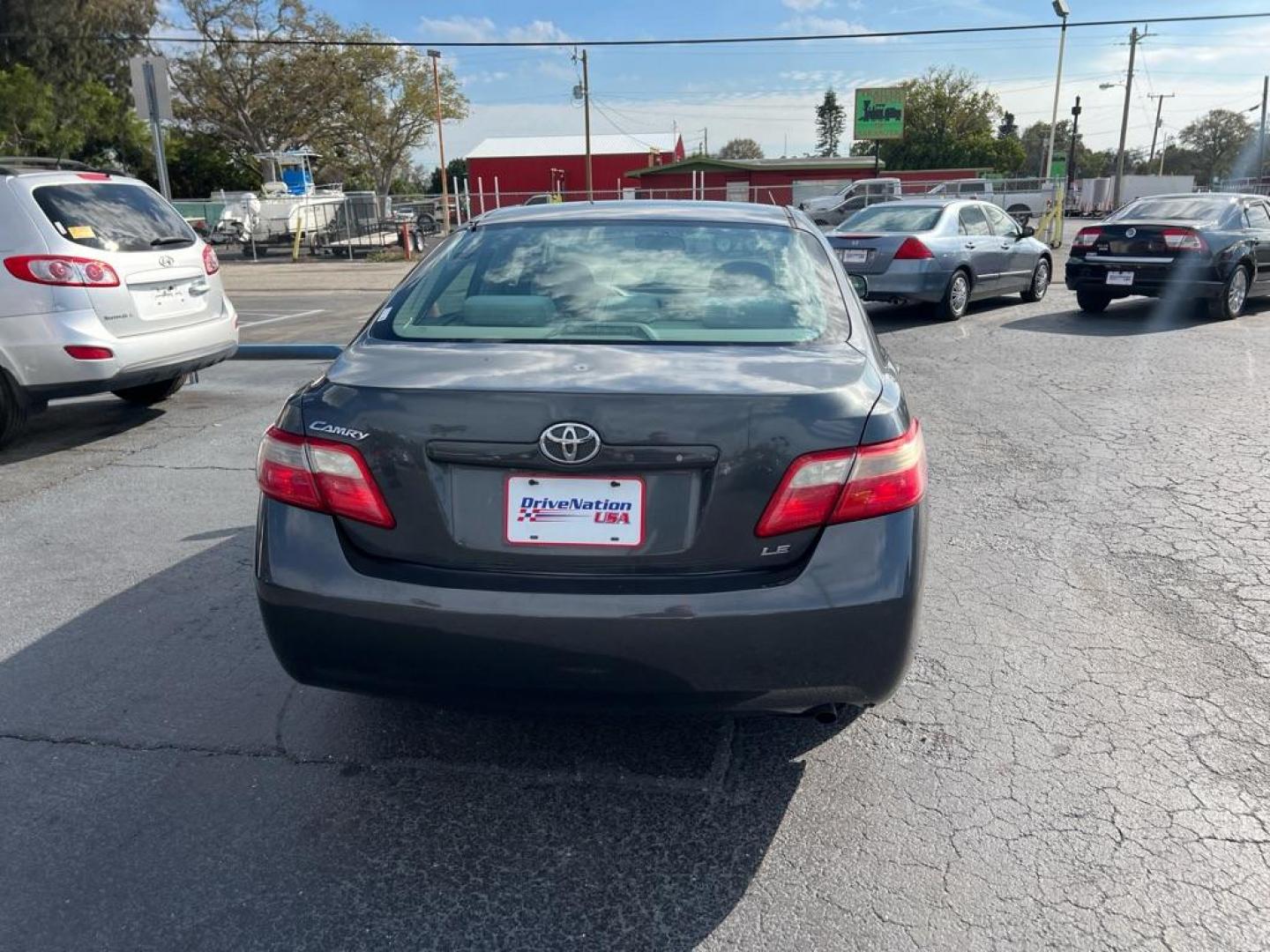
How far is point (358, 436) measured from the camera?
2.34 m

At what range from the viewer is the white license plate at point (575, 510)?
2.25 m

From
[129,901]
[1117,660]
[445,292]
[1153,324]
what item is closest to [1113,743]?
[1117,660]

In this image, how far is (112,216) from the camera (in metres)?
6.42

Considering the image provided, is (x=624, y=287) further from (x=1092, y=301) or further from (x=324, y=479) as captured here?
(x=1092, y=301)

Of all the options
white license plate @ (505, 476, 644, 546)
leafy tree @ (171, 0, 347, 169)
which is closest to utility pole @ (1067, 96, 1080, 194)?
leafy tree @ (171, 0, 347, 169)

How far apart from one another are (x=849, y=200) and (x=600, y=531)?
113ft

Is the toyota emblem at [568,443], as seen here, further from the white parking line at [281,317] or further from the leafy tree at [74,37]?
the leafy tree at [74,37]

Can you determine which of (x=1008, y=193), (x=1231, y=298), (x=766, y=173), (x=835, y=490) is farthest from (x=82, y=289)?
(x=766, y=173)

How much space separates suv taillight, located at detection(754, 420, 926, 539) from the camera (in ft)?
7.41

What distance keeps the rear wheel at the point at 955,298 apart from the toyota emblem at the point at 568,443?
33.3ft

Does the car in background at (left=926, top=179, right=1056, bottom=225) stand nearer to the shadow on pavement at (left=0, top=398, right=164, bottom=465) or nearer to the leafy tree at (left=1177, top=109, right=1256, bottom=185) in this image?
the shadow on pavement at (left=0, top=398, right=164, bottom=465)

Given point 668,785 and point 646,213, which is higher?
point 646,213

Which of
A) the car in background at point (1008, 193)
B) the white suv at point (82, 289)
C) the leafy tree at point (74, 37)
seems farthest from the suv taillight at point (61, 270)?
the leafy tree at point (74, 37)

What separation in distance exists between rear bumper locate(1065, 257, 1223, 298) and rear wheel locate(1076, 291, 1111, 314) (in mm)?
373
